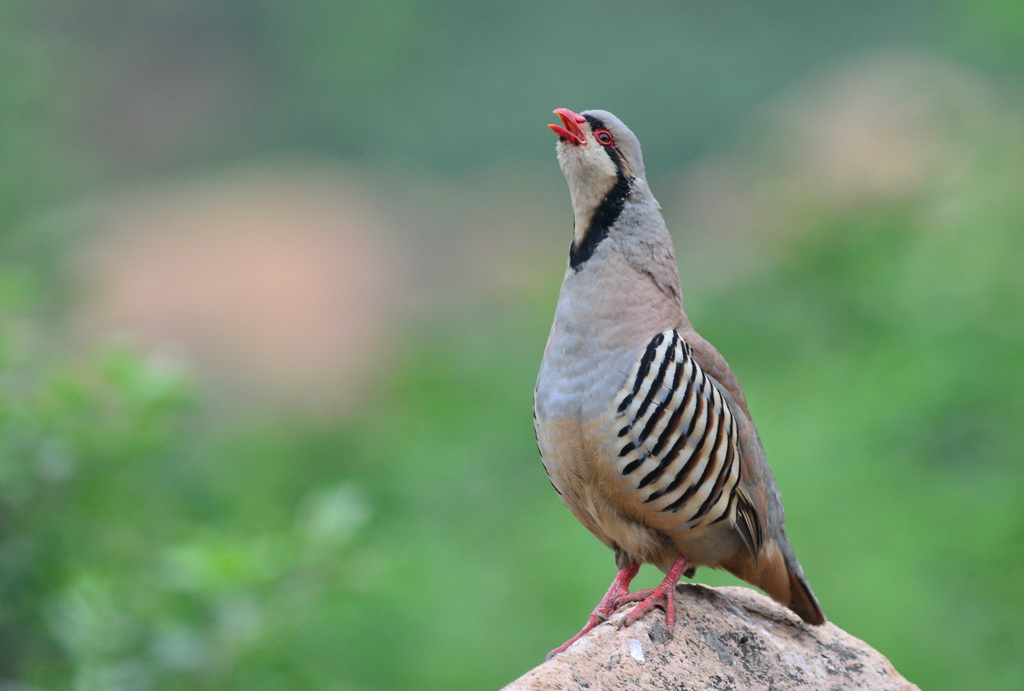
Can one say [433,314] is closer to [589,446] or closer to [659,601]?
[659,601]

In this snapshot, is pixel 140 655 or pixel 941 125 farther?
pixel 941 125

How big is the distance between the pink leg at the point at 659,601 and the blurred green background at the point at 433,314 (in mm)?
1497

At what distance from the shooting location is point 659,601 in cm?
393

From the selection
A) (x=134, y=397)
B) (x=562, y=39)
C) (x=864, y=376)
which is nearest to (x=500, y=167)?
(x=562, y=39)

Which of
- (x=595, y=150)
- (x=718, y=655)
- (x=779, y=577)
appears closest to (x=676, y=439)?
(x=718, y=655)

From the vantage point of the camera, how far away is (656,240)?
13.3 feet

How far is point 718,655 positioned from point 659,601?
243mm

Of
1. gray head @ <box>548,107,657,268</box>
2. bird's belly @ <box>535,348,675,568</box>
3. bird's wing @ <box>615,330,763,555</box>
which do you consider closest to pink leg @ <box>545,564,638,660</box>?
bird's belly @ <box>535,348,675,568</box>

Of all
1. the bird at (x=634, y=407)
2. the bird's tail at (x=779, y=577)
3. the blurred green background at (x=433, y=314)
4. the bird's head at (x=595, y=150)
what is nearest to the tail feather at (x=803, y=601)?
the bird's tail at (x=779, y=577)

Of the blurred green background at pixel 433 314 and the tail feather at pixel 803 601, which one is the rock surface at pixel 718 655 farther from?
the blurred green background at pixel 433 314

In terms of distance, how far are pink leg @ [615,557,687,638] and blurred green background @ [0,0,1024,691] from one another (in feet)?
4.91

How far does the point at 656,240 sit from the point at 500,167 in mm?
23777

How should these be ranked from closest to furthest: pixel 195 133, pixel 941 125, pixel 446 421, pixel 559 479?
pixel 559 479
pixel 446 421
pixel 941 125
pixel 195 133

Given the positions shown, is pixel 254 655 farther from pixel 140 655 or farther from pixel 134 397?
pixel 134 397
